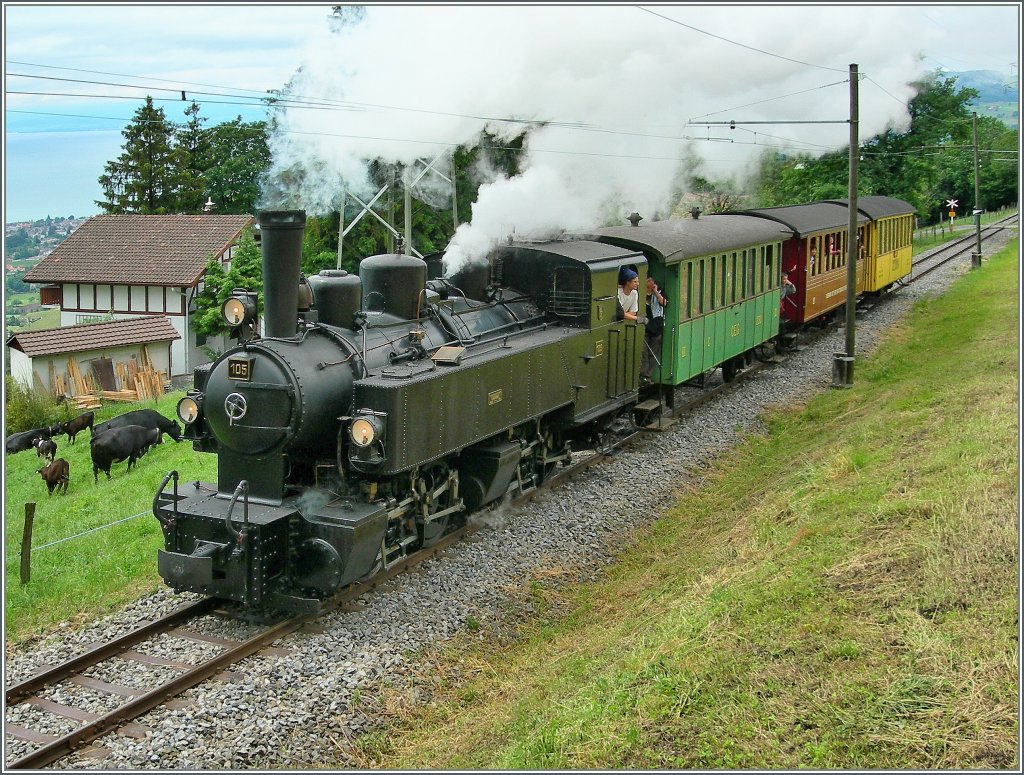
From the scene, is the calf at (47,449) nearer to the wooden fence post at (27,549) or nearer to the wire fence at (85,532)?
→ the wire fence at (85,532)

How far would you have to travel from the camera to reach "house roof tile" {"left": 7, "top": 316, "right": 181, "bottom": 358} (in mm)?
21495

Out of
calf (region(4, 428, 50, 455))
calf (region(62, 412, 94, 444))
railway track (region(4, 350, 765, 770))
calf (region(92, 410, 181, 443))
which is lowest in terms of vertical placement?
calf (region(4, 428, 50, 455))

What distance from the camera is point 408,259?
8.59 meters

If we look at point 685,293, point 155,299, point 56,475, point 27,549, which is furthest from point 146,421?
point 155,299

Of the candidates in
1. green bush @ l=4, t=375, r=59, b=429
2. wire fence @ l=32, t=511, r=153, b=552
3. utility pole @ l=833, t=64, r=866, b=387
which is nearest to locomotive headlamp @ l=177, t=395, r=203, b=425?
wire fence @ l=32, t=511, r=153, b=552

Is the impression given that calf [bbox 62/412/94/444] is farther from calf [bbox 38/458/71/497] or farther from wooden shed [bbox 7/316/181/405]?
calf [bbox 38/458/71/497]

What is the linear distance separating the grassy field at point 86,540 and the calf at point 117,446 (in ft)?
0.65

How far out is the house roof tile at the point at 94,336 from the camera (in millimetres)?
21495

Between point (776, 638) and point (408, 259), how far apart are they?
4.84m

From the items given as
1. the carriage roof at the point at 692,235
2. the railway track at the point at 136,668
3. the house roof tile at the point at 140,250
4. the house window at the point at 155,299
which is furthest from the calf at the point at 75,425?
the railway track at the point at 136,668

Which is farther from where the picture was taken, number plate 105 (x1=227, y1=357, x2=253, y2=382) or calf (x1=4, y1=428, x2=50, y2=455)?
calf (x1=4, y1=428, x2=50, y2=455)

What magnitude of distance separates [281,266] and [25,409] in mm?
15933

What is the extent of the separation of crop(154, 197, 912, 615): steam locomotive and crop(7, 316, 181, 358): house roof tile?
14882 mm

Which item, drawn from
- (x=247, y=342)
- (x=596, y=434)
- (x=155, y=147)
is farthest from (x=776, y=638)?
(x=155, y=147)
